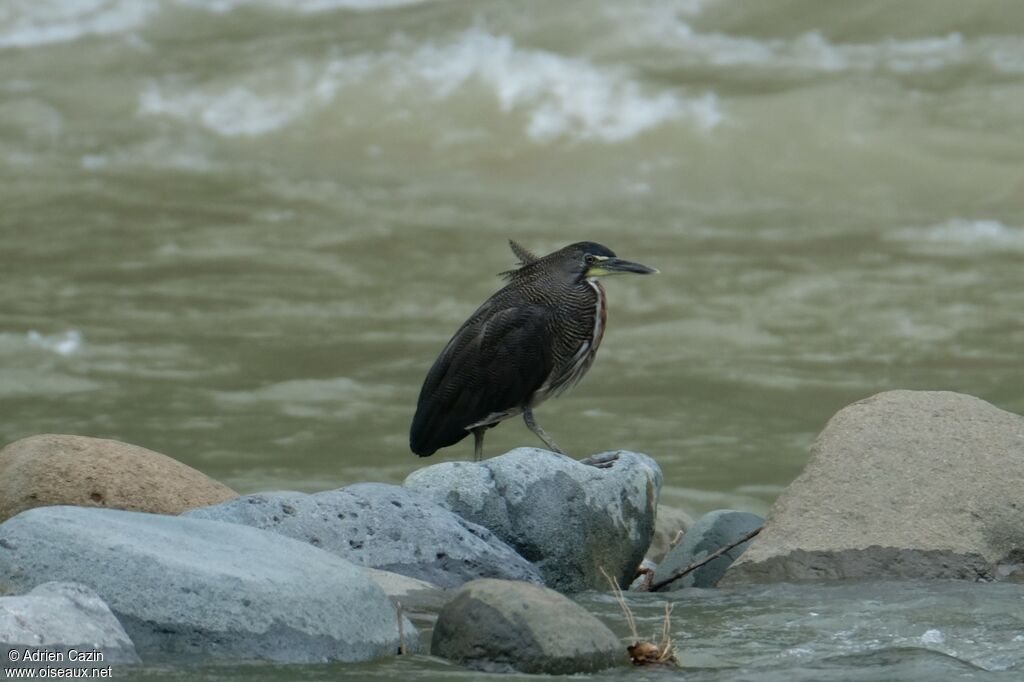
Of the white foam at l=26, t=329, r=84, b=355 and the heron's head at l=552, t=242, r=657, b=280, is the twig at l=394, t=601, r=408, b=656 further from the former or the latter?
the white foam at l=26, t=329, r=84, b=355

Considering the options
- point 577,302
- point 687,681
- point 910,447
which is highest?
point 577,302

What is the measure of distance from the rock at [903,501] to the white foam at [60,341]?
962 centimetres

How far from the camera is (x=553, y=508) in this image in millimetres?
7664

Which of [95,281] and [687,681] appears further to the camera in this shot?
[95,281]

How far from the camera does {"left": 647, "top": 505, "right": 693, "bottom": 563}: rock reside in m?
8.98

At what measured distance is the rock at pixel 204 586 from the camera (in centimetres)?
566

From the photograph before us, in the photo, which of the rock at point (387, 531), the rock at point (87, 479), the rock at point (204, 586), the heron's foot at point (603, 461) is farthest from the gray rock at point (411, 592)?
the rock at point (87, 479)

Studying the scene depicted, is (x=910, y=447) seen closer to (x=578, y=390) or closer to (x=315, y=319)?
(x=578, y=390)

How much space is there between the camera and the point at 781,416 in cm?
1380

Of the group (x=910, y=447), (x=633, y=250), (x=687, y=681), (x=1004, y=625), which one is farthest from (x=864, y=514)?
(x=633, y=250)

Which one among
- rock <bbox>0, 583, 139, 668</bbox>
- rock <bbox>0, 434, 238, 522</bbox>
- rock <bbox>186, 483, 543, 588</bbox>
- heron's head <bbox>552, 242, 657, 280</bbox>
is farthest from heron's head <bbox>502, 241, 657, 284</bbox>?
rock <bbox>0, 583, 139, 668</bbox>

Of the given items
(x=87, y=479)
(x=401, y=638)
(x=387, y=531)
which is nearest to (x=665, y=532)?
(x=387, y=531)

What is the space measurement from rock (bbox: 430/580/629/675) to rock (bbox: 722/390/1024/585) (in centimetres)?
187

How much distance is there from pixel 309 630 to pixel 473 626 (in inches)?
20.4
